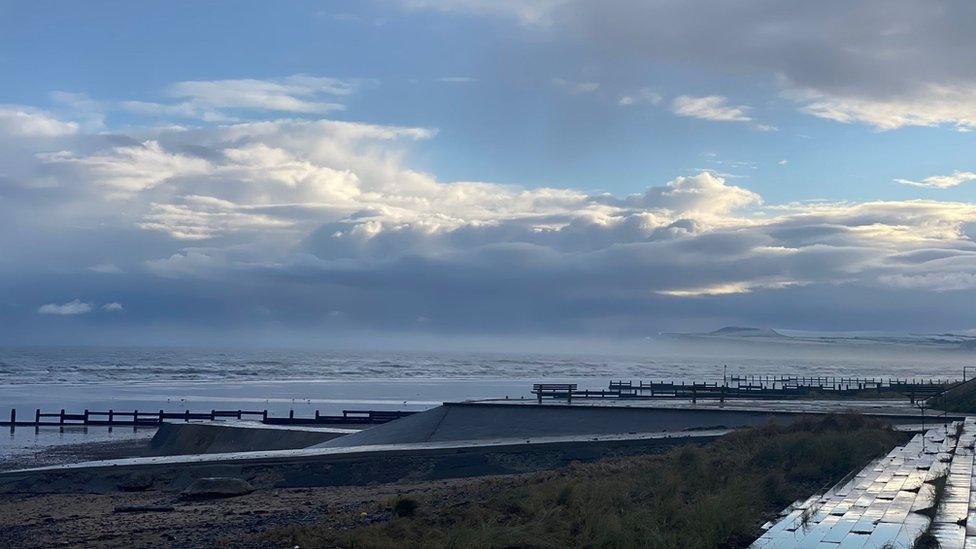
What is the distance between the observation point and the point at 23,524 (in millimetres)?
17719

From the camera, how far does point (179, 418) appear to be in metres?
50.5

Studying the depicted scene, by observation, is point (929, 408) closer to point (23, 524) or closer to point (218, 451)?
point (218, 451)

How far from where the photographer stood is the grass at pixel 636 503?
432 inches

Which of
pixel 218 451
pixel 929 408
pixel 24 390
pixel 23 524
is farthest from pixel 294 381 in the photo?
pixel 23 524

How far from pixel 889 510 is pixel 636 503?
3251mm

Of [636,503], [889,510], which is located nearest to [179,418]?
[636,503]

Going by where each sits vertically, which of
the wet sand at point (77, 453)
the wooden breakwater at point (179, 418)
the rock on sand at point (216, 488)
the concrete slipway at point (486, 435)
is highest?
the concrete slipway at point (486, 435)

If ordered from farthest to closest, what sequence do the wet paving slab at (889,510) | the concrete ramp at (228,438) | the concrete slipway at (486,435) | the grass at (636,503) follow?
the concrete ramp at (228,438) → the concrete slipway at (486,435) → the grass at (636,503) → the wet paving slab at (889,510)

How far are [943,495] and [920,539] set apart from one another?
3067mm

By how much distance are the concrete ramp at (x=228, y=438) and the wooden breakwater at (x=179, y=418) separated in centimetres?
663

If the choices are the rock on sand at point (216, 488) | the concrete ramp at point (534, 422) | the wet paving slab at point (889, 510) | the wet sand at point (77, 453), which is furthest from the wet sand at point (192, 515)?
the wet sand at point (77, 453)

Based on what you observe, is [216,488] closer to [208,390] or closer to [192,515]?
[192,515]

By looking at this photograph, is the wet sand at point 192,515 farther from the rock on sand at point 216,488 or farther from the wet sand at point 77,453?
the wet sand at point 77,453

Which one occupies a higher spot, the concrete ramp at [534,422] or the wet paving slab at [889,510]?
the wet paving slab at [889,510]
